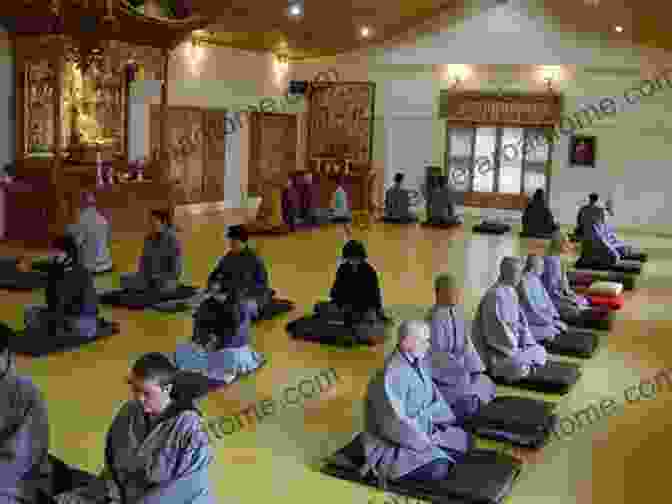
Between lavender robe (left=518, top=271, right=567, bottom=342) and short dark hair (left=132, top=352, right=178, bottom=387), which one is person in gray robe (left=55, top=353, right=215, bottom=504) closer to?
short dark hair (left=132, top=352, right=178, bottom=387)

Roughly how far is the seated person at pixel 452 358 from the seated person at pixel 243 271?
8.13 ft

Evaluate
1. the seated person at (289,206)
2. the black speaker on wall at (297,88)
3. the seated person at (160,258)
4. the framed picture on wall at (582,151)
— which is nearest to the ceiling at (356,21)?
the black speaker on wall at (297,88)

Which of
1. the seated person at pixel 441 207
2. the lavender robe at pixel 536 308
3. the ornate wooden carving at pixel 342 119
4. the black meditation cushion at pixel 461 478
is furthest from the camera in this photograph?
the ornate wooden carving at pixel 342 119

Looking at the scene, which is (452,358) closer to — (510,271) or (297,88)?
(510,271)

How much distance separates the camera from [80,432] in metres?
5.67

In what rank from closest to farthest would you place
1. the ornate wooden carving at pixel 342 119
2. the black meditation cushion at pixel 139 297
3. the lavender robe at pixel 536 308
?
the lavender robe at pixel 536 308, the black meditation cushion at pixel 139 297, the ornate wooden carving at pixel 342 119

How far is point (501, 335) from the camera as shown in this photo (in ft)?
22.9

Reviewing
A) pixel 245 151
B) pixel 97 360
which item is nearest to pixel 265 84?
pixel 245 151

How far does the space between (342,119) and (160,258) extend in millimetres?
11528

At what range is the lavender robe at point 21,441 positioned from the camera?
4035mm

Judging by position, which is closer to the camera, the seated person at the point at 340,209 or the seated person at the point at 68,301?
the seated person at the point at 68,301

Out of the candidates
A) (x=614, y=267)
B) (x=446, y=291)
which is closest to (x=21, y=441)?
(x=446, y=291)

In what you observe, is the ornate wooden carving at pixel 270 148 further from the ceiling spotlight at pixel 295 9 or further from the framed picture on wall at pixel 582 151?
the framed picture on wall at pixel 582 151

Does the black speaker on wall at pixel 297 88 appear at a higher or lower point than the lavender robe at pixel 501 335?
higher
